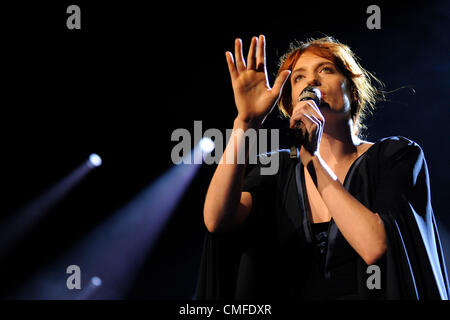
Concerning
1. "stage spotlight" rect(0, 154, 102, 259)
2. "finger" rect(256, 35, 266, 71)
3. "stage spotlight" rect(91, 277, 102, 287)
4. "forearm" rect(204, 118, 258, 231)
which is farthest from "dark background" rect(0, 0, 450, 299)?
"forearm" rect(204, 118, 258, 231)

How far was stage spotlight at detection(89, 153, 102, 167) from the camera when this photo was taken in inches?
179

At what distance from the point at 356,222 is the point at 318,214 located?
337mm

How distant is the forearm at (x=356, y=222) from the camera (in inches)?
48.4

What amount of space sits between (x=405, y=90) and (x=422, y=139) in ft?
1.35

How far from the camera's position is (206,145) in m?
4.36

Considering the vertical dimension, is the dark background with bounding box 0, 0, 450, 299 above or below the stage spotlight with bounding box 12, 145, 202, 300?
above

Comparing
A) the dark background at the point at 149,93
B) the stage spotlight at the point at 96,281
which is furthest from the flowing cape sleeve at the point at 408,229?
the stage spotlight at the point at 96,281

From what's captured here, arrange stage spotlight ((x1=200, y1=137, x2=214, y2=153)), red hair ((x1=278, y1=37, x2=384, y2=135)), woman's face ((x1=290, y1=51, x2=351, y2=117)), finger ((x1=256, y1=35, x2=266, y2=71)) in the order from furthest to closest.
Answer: stage spotlight ((x1=200, y1=137, x2=214, y2=153)), red hair ((x1=278, y1=37, x2=384, y2=135)), woman's face ((x1=290, y1=51, x2=351, y2=117)), finger ((x1=256, y1=35, x2=266, y2=71))

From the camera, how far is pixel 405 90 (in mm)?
3111

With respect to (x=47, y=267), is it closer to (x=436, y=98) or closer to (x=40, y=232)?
(x=40, y=232)

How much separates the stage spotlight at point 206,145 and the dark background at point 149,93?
0.22 metres

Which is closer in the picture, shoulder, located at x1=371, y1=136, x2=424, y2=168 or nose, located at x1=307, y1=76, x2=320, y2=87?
shoulder, located at x1=371, y1=136, x2=424, y2=168

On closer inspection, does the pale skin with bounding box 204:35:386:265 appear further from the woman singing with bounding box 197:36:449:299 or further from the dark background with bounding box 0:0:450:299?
the dark background with bounding box 0:0:450:299
